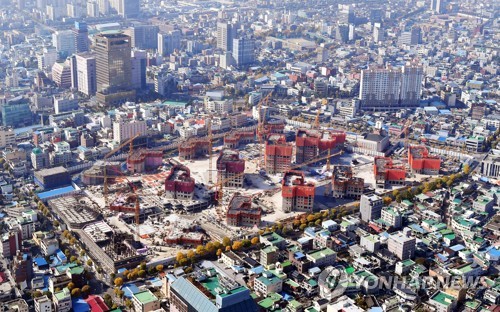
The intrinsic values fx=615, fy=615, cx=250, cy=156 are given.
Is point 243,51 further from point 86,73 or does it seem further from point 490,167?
point 490,167

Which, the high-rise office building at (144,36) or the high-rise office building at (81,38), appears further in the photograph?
the high-rise office building at (144,36)

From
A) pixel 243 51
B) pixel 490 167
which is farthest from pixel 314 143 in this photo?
pixel 243 51

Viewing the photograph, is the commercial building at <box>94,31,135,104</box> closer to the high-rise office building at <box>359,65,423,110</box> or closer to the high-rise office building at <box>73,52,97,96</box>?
the high-rise office building at <box>73,52,97,96</box>

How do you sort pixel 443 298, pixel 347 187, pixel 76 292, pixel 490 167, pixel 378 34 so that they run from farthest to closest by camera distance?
pixel 378 34 → pixel 490 167 → pixel 347 187 → pixel 76 292 → pixel 443 298

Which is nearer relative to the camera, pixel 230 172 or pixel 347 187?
pixel 347 187

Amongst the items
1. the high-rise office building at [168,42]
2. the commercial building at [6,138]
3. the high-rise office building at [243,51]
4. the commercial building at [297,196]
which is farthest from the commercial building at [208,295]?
the high-rise office building at [168,42]

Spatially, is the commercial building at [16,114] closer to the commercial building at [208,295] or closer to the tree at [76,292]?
the tree at [76,292]
